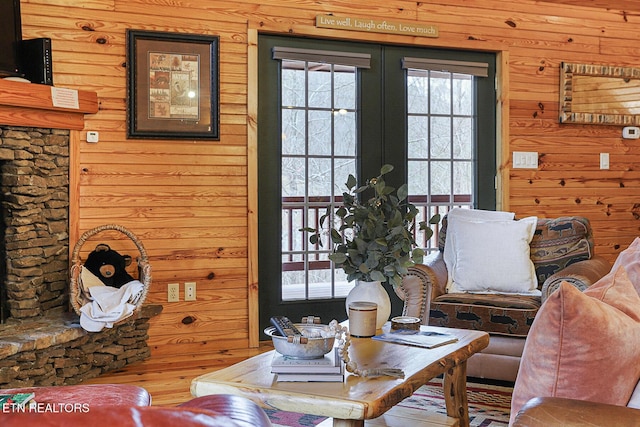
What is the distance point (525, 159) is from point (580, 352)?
4.17 meters

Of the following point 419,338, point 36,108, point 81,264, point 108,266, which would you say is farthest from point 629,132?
point 36,108

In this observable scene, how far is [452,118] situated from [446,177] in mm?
428

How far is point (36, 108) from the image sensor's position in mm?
3963

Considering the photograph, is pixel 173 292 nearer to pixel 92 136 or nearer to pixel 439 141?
pixel 92 136

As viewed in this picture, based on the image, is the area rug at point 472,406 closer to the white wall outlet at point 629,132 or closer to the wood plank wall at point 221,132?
the wood plank wall at point 221,132

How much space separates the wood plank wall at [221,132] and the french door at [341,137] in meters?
0.13

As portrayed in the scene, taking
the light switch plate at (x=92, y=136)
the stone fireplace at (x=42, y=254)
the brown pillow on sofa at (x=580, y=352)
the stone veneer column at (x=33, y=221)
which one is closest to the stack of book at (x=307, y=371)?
the brown pillow on sofa at (x=580, y=352)

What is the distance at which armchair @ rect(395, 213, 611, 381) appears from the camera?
3709 mm

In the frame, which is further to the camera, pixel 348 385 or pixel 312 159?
pixel 312 159

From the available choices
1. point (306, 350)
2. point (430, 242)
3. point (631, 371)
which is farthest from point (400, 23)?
point (631, 371)

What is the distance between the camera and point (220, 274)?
15.5 ft

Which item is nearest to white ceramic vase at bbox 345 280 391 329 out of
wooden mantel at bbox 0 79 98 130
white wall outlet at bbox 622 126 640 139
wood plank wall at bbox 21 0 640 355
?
wood plank wall at bbox 21 0 640 355

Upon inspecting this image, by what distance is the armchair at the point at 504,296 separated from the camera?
146 inches

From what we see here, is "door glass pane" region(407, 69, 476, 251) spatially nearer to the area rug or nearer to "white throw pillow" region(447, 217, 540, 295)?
"white throw pillow" region(447, 217, 540, 295)
